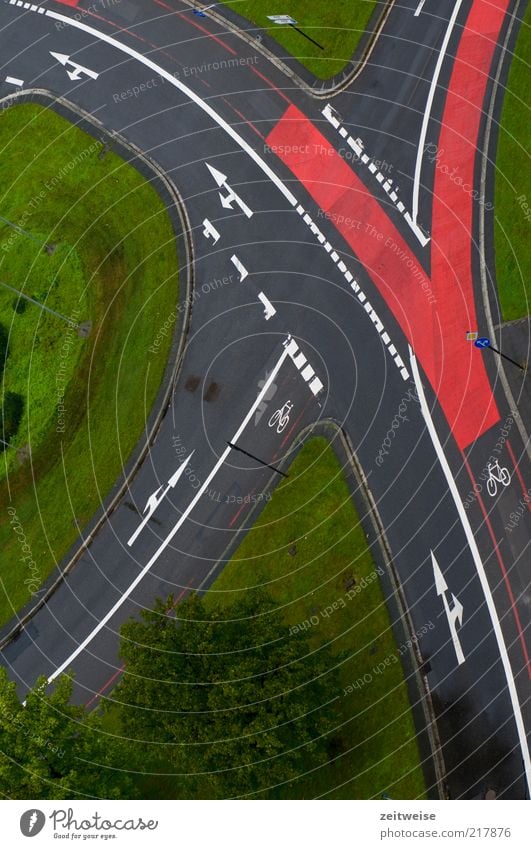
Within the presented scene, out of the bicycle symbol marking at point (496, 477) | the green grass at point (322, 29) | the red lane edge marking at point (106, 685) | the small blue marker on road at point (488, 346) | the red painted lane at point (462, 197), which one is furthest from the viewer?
the green grass at point (322, 29)

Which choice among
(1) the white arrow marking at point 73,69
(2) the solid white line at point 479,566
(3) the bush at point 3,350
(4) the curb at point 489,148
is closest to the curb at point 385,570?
(2) the solid white line at point 479,566

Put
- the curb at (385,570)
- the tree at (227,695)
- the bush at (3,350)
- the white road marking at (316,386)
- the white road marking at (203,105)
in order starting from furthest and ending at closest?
1. the bush at (3,350)
2. the white road marking at (203,105)
3. the white road marking at (316,386)
4. the curb at (385,570)
5. the tree at (227,695)

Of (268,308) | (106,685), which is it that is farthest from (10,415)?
(268,308)

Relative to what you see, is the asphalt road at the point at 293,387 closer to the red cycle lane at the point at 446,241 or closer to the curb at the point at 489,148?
the red cycle lane at the point at 446,241

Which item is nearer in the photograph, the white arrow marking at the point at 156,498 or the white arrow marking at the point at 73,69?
the white arrow marking at the point at 156,498

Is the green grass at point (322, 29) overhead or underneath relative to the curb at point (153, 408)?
overhead

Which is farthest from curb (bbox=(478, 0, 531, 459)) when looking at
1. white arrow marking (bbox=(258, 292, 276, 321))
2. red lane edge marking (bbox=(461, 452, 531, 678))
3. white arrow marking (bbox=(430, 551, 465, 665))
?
white arrow marking (bbox=(258, 292, 276, 321))
